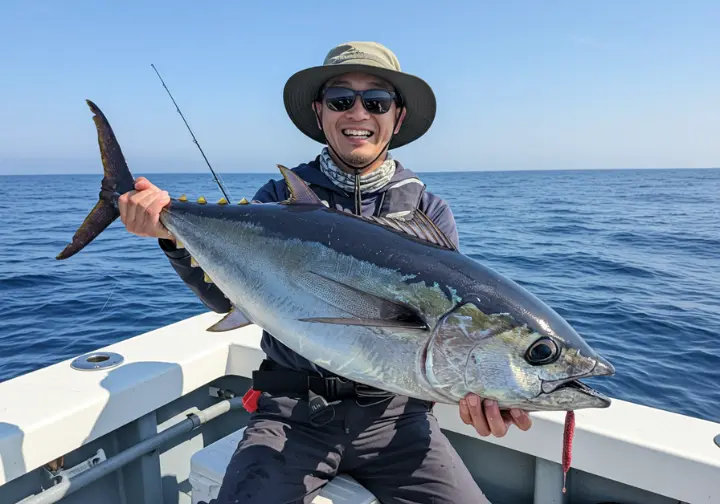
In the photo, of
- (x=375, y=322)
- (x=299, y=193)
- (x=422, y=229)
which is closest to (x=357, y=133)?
(x=299, y=193)

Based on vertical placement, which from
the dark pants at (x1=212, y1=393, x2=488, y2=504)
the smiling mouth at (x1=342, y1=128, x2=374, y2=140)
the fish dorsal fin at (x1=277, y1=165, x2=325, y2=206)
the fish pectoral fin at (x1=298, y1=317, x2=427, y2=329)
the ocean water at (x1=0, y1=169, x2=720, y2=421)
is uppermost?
the smiling mouth at (x1=342, y1=128, x2=374, y2=140)

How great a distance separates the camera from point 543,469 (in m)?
3.07

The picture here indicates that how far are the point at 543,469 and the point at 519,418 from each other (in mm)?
1356

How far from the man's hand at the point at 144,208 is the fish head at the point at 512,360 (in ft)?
4.71

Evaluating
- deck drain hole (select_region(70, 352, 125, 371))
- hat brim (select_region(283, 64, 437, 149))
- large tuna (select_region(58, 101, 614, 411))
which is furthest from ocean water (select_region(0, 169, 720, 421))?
large tuna (select_region(58, 101, 614, 411))

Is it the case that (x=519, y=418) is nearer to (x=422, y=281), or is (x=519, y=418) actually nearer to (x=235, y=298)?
(x=422, y=281)

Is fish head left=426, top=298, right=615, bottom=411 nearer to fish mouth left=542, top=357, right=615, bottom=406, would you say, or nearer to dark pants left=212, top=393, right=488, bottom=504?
fish mouth left=542, top=357, right=615, bottom=406

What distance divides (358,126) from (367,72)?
12.5 inches

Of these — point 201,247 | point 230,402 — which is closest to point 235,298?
point 201,247

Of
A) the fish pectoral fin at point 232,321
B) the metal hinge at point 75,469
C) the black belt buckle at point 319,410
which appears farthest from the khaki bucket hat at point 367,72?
the metal hinge at point 75,469

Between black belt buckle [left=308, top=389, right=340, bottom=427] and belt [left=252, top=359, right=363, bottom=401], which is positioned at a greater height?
belt [left=252, top=359, right=363, bottom=401]

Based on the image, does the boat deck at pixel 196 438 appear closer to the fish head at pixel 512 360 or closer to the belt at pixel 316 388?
the belt at pixel 316 388

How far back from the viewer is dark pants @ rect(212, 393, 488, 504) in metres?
2.39

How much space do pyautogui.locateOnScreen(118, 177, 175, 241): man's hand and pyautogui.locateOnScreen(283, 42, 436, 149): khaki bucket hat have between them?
3.69 feet
